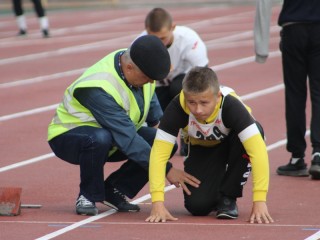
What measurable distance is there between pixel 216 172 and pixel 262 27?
1.99m

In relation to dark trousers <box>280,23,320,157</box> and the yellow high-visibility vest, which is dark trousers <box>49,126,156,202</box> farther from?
dark trousers <box>280,23,320,157</box>

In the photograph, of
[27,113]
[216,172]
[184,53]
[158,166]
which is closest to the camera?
[158,166]

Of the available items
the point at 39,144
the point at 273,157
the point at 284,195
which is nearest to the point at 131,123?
the point at 284,195

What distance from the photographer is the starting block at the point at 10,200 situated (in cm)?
805

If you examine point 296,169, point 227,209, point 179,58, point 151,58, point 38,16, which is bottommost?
point 38,16

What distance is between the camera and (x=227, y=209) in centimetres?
794

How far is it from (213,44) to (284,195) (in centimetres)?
1226

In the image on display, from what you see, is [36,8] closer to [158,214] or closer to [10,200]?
[10,200]

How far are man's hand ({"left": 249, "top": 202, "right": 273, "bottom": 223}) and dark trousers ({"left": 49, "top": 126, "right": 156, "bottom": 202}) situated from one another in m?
0.99

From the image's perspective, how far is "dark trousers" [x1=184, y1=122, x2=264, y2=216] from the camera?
7957 millimetres

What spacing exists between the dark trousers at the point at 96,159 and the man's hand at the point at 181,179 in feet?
1.12

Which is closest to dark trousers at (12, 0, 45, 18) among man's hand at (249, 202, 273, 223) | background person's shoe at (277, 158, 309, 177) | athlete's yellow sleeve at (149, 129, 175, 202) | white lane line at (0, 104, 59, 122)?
white lane line at (0, 104, 59, 122)

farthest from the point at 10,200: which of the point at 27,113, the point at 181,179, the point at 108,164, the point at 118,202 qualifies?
the point at 27,113

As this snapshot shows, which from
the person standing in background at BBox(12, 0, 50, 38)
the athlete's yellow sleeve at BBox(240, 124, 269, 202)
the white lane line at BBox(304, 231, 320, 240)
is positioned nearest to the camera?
the white lane line at BBox(304, 231, 320, 240)
